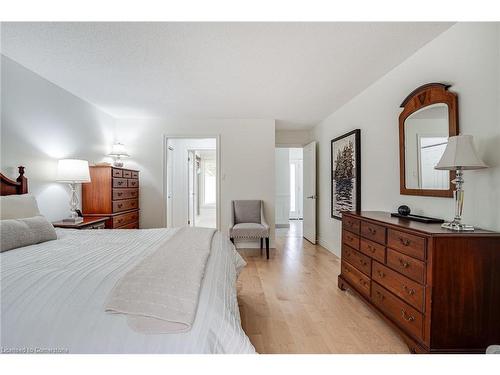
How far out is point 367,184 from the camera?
3.12m

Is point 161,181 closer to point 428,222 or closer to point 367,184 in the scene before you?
point 367,184

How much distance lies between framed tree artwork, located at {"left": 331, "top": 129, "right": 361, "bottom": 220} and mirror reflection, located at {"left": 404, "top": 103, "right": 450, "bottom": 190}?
0.94 m

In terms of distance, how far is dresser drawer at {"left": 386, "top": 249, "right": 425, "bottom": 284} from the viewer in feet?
5.15

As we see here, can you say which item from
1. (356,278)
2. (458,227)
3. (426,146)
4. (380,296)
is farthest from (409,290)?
(426,146)

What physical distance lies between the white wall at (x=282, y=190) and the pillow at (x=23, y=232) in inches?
216

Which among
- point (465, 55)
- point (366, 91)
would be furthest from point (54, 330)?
point (366, 91)

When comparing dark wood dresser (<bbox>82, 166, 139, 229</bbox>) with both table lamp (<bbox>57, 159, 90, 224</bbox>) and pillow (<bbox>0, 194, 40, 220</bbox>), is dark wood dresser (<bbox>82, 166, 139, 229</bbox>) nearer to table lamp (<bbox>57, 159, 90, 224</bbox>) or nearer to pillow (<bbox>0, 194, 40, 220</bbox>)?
table lamp (<bbox>57, 159, 90, 224</bbox>)

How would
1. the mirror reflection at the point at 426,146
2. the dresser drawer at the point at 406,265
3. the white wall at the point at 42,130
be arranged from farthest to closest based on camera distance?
the white wall at the point at 42,130 < the mirror reflection at the point at 426,146 < the dresser drawer at the point at 406,265

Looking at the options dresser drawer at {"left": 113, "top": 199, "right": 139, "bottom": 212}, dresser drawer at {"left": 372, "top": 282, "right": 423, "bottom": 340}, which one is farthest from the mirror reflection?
dresser drawer at {"left": 113, "top": 199, "right": 139, "bottom": 212}

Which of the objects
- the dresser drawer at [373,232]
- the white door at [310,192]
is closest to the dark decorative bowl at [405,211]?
the dresser drawer at [373,232]

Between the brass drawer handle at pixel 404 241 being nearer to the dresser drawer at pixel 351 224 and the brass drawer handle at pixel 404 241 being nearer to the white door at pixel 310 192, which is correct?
the dresser drawer at pixel 351 224

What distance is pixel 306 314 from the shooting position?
2174 mm

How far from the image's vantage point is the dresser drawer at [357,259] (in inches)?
86.7

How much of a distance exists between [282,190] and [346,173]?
137 inches
